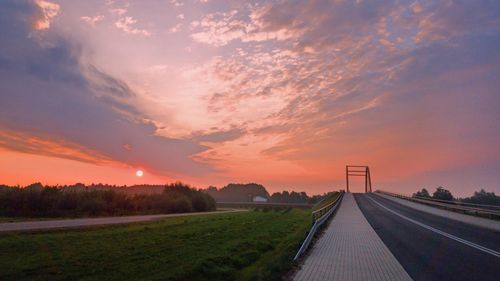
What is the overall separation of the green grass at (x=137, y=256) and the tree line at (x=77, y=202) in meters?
12.1

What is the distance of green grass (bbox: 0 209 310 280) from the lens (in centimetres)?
1302

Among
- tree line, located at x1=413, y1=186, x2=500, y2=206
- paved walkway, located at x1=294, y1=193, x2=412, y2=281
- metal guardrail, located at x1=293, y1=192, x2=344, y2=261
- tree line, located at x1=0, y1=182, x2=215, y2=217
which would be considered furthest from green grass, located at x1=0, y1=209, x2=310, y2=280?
tree line, located at x1=413, y1=186, x2=500, y2=206

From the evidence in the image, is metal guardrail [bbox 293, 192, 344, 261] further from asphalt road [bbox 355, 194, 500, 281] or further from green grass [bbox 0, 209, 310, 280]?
asphalt road [bbox 355, 194, 500, 281]

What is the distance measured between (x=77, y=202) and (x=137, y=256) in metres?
21.8

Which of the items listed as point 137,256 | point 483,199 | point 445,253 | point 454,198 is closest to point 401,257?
point 445,253

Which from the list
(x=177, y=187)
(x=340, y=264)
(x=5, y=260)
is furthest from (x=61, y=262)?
(x=177, y=187)

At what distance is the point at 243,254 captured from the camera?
57.3 ft

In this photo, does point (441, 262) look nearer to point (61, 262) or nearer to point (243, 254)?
point (243, 254)

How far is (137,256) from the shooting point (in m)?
16.2

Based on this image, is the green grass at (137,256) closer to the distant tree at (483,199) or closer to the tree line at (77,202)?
the tree line at (77,202)

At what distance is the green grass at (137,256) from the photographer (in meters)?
13.0

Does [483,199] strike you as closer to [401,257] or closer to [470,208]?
[470,208]

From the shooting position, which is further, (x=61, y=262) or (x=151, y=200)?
(x=151, y=200)

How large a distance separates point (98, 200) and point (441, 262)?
3264 cm
